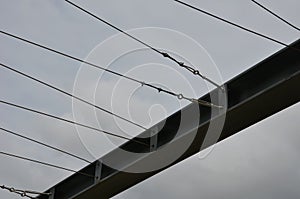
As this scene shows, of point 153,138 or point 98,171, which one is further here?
point 98,171

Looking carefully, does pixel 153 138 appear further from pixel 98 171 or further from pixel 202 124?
pixel 98 171

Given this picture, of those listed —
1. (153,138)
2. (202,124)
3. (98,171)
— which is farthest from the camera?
(98,171)

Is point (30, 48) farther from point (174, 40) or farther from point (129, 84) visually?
point (174, 40)

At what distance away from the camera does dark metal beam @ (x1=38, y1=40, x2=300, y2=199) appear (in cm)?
588

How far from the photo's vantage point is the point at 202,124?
6.41 meters

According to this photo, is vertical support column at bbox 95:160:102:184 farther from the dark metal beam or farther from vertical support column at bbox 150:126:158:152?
vertical support column at bbox 150:126:158:152

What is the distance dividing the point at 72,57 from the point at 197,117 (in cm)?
145

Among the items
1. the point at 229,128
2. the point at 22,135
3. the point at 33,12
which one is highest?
the point at 33,12

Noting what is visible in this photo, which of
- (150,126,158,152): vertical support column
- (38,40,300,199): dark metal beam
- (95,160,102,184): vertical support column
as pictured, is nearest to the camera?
(38,40,300,199): dark metal beam

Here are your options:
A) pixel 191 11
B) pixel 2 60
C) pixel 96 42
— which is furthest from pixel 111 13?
pixel 2 60

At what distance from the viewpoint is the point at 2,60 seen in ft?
22.0

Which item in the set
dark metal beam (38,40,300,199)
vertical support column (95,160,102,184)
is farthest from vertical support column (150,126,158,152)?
vertical support column (95,160,102,184)

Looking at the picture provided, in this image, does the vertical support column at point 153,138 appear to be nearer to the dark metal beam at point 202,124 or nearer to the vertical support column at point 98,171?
the dark metal beam at point 202,124

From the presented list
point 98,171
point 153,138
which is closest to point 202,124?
point 153,138
